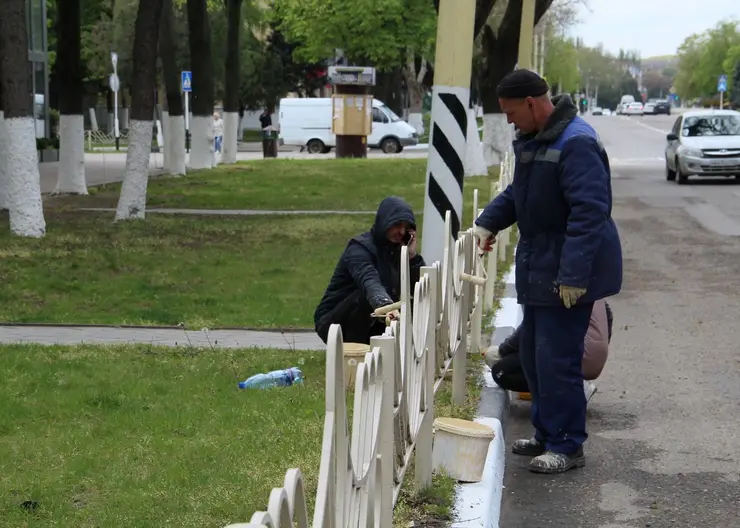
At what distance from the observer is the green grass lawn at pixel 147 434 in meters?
5.40

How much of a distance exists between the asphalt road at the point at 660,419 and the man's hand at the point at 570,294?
3.03 ft

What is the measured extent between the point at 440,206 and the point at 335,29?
45.7m

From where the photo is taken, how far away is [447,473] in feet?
19.2

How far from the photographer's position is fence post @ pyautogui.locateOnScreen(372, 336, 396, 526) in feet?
14.3

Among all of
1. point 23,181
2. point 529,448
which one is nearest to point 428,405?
point 529,448

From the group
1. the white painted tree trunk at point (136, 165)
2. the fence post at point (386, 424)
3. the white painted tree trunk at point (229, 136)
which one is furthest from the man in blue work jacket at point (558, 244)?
the white painted tree trunk at point (229, 136)

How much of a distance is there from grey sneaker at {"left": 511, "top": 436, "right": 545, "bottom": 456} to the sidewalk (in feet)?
9.05

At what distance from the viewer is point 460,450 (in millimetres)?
Result: 5820

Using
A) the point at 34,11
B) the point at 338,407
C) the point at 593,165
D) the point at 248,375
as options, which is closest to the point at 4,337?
the point at 248,375

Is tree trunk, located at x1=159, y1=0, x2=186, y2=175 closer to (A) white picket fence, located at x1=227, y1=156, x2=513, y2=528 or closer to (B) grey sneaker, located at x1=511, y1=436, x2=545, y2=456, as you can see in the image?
(A) white picket fence, located at x1=227, y1=156, x2=513, y2=528

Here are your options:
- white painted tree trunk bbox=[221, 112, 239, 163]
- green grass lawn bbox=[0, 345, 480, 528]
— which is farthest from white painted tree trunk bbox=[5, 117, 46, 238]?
white painted tree trunk bbox=[221, 112, 239, 163]

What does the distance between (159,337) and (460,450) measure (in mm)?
4567

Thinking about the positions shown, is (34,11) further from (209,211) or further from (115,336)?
(115,336)

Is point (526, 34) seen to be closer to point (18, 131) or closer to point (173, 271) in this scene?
point (18, 131)
